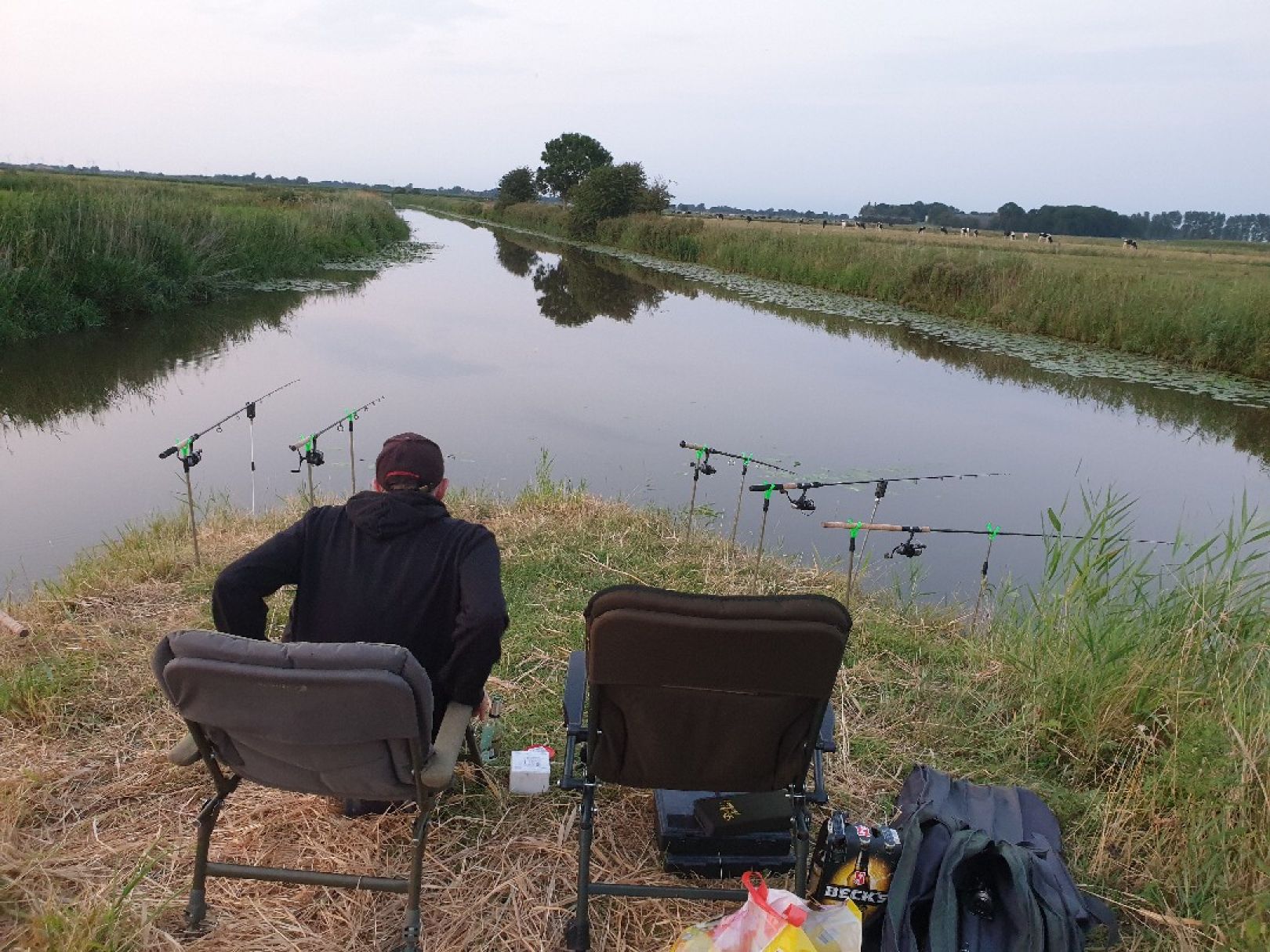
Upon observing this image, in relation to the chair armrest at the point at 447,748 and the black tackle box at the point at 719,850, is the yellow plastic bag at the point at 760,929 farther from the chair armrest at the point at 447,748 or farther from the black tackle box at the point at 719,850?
the chair armrest at the point at 447,748

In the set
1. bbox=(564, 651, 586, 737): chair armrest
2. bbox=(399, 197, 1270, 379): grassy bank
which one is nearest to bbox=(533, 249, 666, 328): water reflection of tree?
bbox=(399, 197, 1270, 379): grassy bank

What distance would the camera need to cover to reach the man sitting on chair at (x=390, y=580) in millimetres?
2107

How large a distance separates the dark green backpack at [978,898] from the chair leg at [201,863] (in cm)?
168

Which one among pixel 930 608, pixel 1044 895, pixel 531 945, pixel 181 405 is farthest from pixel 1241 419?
pixel 181 405

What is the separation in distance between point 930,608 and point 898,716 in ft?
5.08

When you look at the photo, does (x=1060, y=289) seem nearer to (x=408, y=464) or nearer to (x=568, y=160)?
(x=408, y=464)

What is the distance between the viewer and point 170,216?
15.9 metres

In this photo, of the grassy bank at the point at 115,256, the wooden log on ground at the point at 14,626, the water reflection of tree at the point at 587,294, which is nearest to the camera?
the wooden log on ground at the point at 14,626

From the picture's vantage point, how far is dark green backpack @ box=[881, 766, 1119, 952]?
191 cm

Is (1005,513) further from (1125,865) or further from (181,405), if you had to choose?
(181,405)

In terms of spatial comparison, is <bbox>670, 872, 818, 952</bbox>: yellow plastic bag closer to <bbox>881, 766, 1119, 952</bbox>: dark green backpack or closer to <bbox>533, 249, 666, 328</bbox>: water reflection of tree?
<bbox>881, 766, 1119, 952</bbox>: dark green backpack

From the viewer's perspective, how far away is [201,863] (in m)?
2.00

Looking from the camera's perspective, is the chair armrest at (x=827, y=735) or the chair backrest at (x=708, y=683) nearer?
the chair backrest at (x=708, y=683)

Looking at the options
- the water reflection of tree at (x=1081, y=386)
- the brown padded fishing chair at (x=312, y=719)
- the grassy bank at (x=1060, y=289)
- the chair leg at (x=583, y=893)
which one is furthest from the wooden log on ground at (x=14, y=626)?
the grassy bank at (x=1060, y=289)
